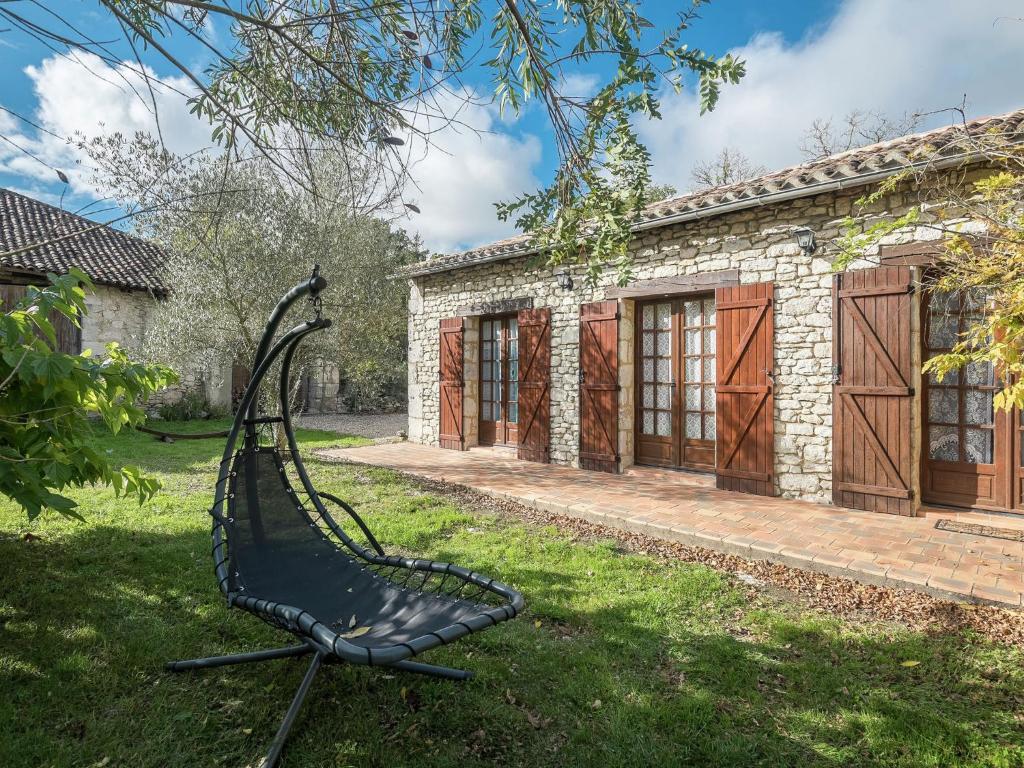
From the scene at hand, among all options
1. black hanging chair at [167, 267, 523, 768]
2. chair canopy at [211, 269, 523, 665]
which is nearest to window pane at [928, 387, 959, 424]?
chair canopy at [211, 269, 523, 665]

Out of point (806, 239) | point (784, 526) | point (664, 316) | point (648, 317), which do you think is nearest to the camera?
point (784, 526)

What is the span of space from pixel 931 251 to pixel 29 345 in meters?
5.82

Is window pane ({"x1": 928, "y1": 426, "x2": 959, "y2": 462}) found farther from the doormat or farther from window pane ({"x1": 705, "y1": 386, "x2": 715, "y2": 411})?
window pane ({"x1": 705, "y1": 386, "x2": 715, "y2": 411})

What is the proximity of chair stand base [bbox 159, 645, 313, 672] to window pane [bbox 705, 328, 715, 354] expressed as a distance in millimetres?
5036

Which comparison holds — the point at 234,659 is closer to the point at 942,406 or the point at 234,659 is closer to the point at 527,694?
the point at 527,694

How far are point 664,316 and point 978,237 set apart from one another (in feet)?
9.98

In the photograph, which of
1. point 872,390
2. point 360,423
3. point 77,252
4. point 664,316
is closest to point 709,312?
point 664,316

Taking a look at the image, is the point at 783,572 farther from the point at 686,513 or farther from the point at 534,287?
the point at 534,287

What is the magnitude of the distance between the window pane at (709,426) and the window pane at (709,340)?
28.4 inches

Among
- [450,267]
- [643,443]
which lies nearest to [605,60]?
[643,443]

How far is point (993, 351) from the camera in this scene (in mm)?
3066

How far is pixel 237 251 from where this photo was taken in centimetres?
674

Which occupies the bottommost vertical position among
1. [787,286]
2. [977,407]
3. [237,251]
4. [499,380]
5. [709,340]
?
[977,407]

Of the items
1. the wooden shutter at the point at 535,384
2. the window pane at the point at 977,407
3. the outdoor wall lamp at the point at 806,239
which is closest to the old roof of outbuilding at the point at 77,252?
the wooden shutter at the point at 535,384
